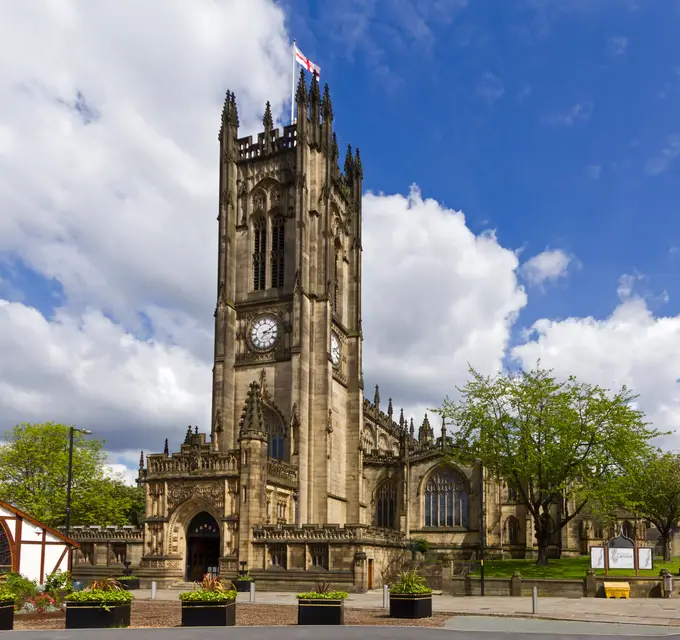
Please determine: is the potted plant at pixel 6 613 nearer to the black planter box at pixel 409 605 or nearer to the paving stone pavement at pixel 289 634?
the paving stone pavement at pixel 289 634

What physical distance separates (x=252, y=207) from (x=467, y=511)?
98.5ft

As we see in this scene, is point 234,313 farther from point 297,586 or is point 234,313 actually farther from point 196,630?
point 196,630

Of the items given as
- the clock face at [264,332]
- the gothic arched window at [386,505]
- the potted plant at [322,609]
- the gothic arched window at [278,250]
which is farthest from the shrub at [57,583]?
the gothic arched window at [386,505]

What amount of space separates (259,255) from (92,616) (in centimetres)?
4696

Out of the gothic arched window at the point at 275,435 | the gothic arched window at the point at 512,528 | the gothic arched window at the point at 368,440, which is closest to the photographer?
the gothic arched window at the point at 275,435

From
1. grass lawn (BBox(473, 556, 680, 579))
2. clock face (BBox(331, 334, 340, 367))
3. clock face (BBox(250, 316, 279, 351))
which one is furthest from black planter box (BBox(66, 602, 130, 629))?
clock face (BBox(331, 334, 340, 367))

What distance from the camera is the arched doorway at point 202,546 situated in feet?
162

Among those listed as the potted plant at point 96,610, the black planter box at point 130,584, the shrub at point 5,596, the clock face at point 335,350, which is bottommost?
the black planter box at point 130,584

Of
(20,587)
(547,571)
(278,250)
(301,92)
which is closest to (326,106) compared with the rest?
(301,92)

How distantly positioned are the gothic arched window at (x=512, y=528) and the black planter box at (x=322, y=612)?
4749 cm

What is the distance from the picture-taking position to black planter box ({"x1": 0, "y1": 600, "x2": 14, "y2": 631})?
72.3 feet

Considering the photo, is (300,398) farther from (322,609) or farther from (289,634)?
(289,634)

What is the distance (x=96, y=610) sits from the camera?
22094mm

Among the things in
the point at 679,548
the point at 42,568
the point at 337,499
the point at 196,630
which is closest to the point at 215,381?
the point at 337,499
